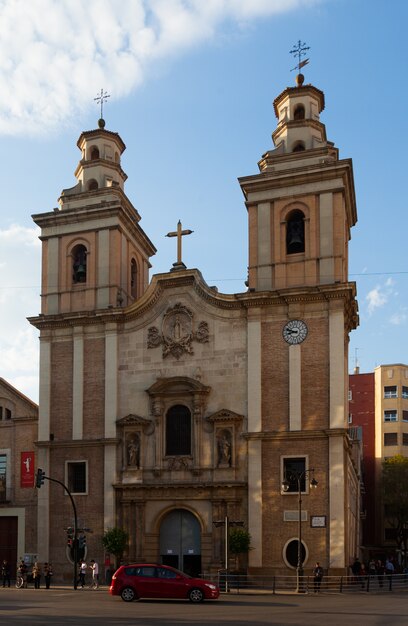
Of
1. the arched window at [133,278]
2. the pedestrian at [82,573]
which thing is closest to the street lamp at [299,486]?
the pedestrian at [82,573]

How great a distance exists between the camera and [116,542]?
41.8 metres

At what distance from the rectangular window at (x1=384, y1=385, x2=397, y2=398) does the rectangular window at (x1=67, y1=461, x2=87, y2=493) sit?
170 ft

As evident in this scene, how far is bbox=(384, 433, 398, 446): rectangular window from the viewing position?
8786cm

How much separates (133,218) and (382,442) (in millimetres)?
47641

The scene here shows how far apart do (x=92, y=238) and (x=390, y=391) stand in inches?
2002

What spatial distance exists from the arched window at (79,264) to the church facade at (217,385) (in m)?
0.14

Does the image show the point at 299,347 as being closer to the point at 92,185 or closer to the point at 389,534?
the point at 92,185

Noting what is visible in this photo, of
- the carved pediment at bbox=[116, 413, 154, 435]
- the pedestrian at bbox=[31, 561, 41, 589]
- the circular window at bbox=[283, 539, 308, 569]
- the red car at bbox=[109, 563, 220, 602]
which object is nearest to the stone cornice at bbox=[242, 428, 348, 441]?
the circular window at bbox=[283, 539, 308, 569]

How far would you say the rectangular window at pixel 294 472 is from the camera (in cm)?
4041

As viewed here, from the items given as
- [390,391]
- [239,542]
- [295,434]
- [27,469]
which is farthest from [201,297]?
[390,391]

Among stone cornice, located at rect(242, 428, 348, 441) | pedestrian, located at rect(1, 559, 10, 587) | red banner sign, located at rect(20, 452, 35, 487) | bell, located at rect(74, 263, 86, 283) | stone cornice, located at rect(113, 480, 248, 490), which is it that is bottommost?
pedestrian, located at rect(1, 559, 10, 587)

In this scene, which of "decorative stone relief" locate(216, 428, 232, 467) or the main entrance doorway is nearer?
"decorative stone relief" locate(216, 428, 232, 467)

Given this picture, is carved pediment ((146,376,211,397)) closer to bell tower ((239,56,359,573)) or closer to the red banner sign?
bell tower ((239,56,359,573))

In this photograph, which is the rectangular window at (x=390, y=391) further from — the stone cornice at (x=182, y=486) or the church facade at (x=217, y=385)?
the stone cornice at (x=182, y=486)
